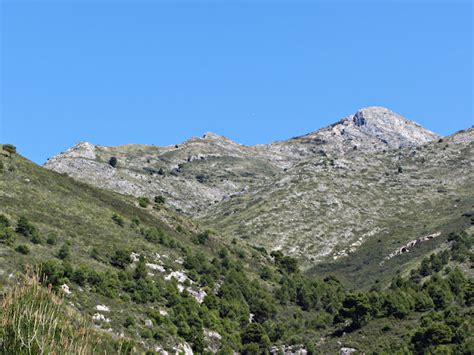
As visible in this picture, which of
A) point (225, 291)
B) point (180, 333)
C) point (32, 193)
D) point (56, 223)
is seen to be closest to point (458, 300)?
point (225, 291)

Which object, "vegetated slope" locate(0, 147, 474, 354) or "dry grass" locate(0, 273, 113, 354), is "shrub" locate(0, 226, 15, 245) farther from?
"dry grass" locate(0, 273, 113, 354)

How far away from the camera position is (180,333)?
83.2 metres

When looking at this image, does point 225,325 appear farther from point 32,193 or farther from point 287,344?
point 32,193

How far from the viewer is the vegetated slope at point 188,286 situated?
264ft

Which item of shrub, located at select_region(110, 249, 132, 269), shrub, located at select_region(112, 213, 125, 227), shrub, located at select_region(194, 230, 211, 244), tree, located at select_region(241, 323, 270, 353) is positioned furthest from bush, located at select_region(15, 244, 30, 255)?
shrub, located at select_region(194, 230, 211, 244)

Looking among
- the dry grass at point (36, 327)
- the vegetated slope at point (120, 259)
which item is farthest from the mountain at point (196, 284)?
the dry grass at point (36, 327)

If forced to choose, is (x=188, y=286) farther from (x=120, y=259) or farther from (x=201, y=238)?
(x=201, y=238)

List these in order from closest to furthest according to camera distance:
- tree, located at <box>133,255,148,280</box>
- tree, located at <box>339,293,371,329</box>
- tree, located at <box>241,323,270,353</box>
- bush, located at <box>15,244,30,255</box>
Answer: bush, located at <box>15,244,30,255</box> < tree, located at <box>133,255,148,280</box> < tree, located at <box>241,323,270,353</box> < tree, located at <box>339,293,371,329</box>

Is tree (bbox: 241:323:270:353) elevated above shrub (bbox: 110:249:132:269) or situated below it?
below

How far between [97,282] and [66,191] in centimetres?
4180

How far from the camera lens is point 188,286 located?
102 m

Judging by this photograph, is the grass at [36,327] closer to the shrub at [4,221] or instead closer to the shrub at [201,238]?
the shrub at [4,221]

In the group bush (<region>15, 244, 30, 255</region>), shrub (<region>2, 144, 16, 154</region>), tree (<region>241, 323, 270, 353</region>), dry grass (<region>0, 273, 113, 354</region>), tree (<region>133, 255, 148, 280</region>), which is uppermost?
shrub (<region>2, 144, 16, 154</region>)

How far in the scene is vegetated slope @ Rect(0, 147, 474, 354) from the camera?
264 feet
